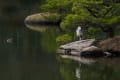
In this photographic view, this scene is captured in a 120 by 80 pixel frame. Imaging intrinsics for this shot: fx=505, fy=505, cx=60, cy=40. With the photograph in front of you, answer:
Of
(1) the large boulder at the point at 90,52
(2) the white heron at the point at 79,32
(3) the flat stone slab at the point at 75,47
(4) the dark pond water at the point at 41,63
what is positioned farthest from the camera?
(2) the white heron at the point at 79,32

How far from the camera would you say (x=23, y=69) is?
71.2ft

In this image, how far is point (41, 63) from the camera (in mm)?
23203

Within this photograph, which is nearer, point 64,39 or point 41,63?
point 41,63

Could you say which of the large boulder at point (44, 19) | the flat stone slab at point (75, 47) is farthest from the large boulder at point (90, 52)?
the large boulder at point (44, 19)

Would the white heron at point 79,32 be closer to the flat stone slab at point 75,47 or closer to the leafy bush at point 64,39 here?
the leafy bush at point 64,39

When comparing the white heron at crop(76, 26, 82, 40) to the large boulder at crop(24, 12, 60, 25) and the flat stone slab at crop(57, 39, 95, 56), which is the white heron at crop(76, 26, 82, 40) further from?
the large boulder at crop(24, 12, 60, 25)

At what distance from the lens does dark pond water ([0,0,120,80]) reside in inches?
806

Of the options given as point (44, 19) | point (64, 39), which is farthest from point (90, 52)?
point (44, 19)

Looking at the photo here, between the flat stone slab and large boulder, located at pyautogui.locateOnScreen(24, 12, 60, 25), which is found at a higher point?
the flat stone slab

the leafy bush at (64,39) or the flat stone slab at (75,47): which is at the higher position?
the flat stone slab at (75,47)

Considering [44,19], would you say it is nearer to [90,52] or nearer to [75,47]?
[75,47]

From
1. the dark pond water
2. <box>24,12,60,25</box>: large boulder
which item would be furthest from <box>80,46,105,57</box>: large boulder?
<box>24,12,60,25</box>: large boulder

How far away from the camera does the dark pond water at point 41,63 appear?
20.5 metres

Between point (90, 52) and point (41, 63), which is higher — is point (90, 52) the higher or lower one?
the lower one
